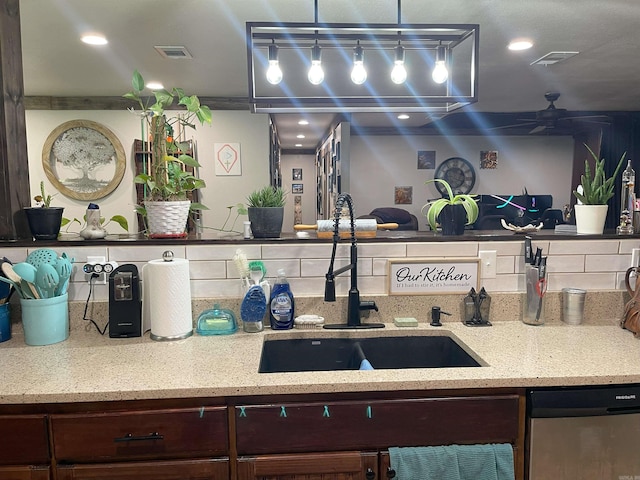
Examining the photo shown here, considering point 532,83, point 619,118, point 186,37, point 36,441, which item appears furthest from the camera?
point 619,118

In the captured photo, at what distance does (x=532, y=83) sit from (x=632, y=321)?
3.75 meters

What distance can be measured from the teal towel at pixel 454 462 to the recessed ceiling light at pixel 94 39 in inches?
126

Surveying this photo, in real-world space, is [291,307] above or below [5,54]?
below

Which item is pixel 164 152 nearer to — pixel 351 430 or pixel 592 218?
pixel 351 430

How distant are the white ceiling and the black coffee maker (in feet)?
5.56

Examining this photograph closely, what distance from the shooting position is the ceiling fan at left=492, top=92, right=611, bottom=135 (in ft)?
16.5

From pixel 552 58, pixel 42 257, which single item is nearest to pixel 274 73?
pixel 42 257

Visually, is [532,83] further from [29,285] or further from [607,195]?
[29,285]

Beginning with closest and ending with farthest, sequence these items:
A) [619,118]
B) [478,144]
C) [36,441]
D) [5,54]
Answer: [36,441], [5,54], [619,118], [478,144]

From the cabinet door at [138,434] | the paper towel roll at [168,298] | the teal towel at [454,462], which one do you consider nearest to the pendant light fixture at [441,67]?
the paper towel roll at [168,298]

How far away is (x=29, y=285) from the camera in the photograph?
1.54m

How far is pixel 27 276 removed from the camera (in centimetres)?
150

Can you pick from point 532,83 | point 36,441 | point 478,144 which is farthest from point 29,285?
point 478,144

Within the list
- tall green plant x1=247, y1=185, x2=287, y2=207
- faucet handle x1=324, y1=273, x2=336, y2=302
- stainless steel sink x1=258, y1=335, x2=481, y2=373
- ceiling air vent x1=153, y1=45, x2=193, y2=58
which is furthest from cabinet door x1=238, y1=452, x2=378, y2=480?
ceiling air vent x1=153, y1=45, x2=193, y2=58
